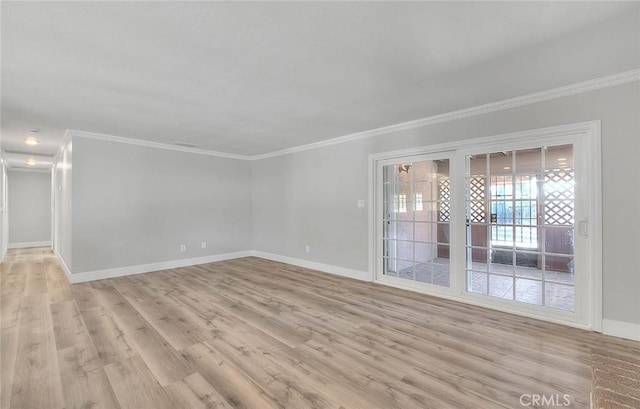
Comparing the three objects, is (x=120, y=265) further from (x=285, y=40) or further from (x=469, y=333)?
(x=469, y=333)

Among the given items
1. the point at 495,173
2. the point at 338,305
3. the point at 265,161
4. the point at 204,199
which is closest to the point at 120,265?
the point at 204,199

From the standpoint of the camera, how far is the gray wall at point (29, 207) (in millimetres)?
7902

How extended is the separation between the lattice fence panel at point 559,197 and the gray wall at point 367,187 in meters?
0.26

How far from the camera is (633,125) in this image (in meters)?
2.48

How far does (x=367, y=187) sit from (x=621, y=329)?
307cm

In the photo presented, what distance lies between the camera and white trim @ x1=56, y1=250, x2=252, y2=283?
4.39 m

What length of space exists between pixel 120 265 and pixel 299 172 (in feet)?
11.4

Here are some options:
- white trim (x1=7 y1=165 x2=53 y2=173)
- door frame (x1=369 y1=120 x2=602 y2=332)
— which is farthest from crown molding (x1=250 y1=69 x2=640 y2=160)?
white trim (x1=7 y1=165 x2=53 y2=173)

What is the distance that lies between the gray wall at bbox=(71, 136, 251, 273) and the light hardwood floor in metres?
1.09

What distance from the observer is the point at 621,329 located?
2500 mm

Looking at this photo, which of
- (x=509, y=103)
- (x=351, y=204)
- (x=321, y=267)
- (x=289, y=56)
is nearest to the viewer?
(x=289, y=56)

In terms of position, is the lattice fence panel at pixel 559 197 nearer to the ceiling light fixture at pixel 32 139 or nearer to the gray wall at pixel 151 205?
the gray wall at pixel 151 205

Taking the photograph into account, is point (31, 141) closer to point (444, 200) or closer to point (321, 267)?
point (321, 267)

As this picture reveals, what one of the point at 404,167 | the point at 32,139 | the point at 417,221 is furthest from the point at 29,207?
the point at 417,221
